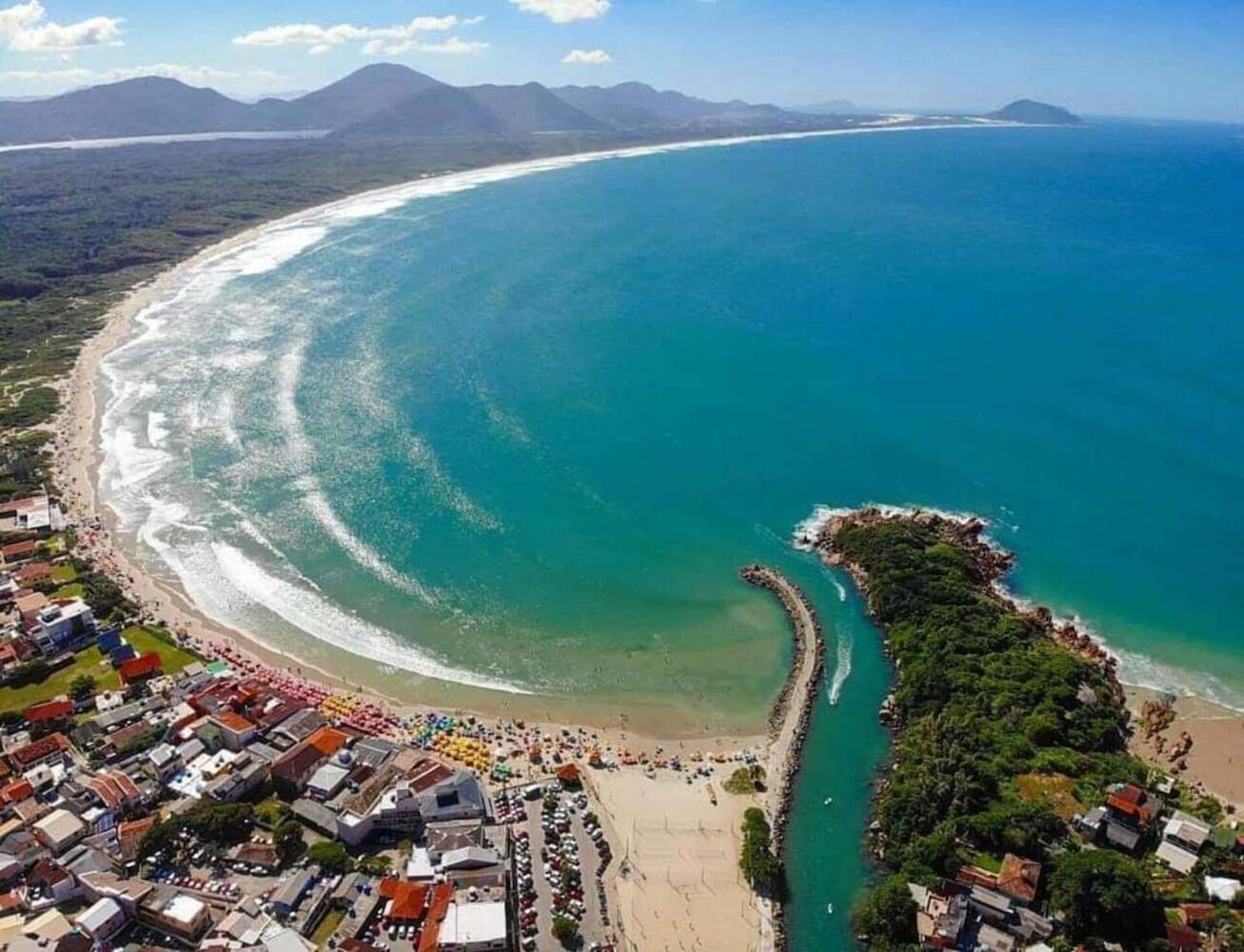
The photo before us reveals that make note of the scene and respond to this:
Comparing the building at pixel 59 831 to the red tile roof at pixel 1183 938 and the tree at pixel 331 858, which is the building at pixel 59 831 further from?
the red tile roof at pixel 1183 938

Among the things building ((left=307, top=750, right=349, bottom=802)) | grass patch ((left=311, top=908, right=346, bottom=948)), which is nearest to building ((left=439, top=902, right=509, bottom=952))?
grass patch ((left=311, top=908, right=346, bottom=948))

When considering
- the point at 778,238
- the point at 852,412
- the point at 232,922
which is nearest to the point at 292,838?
the point at 232,922

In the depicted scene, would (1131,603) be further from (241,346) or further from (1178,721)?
(241,346)

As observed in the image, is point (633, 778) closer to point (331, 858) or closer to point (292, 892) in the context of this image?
point (331, 858)

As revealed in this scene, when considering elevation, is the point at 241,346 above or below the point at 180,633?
above

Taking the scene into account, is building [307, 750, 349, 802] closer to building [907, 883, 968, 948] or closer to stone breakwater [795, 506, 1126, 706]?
building [907, 883, 968, 948]

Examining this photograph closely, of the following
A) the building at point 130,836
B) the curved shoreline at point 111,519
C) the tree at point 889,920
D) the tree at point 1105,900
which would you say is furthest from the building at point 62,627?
the tree at point 1105,900

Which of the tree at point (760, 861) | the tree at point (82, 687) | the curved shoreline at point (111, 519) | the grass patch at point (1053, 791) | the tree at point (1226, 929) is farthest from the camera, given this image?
the curved shoreline at point (111, 519)
